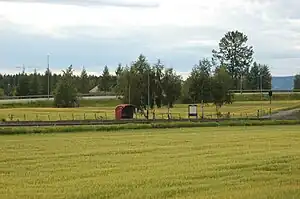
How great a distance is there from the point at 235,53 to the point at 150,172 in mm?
175398

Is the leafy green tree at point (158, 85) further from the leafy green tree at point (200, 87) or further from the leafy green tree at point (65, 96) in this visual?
the leafy green tree at point (65, 96)

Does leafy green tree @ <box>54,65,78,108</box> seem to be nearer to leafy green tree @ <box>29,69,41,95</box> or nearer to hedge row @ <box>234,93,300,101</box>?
hedge row @ <box>234,93,300,101</box>

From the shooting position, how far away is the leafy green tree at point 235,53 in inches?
7657

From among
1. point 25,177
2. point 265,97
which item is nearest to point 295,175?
point 25,177

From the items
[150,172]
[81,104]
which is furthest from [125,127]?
[81,104]

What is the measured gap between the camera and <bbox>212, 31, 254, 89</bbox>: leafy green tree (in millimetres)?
194500

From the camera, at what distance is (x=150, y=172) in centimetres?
2244

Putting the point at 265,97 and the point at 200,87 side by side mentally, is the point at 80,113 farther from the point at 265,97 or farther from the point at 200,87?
the point at 265,97

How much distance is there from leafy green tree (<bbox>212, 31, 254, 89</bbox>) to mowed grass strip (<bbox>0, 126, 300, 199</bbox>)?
6356 inches

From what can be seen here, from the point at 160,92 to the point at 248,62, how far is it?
10576cm

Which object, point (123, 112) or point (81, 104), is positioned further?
point (81, 104)

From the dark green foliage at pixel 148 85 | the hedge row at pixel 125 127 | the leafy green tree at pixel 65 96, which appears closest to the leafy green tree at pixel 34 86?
the leafy green tree at pixel 65 96

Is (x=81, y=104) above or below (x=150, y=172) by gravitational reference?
above

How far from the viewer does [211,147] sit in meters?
34.9
